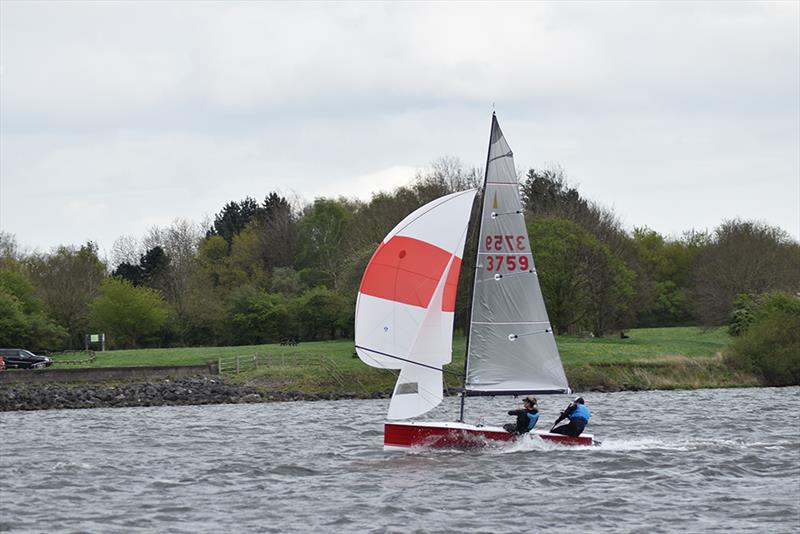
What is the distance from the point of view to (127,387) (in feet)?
192

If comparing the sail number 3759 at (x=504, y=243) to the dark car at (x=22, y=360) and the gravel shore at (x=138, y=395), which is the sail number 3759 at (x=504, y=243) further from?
the dark car at (x=22, y=360)

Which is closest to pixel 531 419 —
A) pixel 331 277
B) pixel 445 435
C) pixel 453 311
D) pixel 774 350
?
pixel 445 435

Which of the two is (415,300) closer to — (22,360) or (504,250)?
(504,250)

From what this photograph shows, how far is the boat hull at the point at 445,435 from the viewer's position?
29.0 metres

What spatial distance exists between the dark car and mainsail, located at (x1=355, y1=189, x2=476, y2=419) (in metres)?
46.3

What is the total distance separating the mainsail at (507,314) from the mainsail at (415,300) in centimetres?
65

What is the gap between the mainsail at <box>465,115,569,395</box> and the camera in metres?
28.9

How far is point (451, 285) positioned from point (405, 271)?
49.7 inches

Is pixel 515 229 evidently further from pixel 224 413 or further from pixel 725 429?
pixel 224 413

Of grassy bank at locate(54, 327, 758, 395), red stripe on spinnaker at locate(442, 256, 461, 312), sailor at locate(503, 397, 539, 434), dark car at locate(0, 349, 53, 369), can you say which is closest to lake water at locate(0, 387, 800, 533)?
sailor at locate(503, 397, 539, 434)

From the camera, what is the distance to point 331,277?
→ 332ft

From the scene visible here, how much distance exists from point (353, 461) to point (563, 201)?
69122mm

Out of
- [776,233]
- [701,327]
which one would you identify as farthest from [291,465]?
[776,233]

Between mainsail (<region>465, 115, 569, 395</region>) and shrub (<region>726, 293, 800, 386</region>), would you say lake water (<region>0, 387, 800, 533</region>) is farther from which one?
shrub (<region>726, 293, 800, 386</region>)
